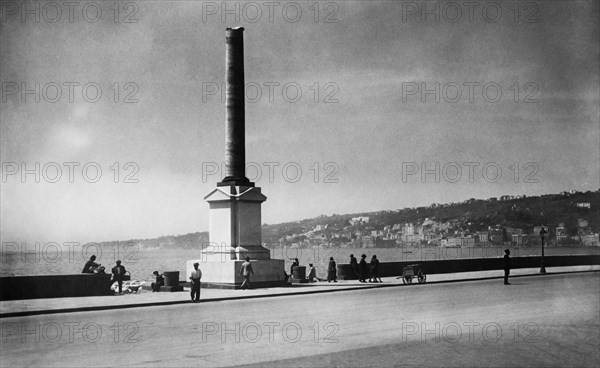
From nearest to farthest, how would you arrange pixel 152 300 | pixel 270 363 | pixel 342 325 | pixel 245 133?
pixel 270 363 < pixel 342 325 < pixel 152 300 < pixel 245 133

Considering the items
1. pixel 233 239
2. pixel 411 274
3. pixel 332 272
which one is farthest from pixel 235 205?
pixel 411 274

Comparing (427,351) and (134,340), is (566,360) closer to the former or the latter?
(427,351)

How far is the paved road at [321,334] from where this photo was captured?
33.0ft

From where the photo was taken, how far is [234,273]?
25.2 metres

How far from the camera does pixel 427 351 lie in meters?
10.7

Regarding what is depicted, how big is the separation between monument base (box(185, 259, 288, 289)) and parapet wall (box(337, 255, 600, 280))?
5653 millimetres

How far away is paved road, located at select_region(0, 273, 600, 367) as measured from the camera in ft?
33.0

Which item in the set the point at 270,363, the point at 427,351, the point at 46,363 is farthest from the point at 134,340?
the point at 427,351

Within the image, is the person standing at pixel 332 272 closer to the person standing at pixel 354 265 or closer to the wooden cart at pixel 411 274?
the person standing at pixel 354 265

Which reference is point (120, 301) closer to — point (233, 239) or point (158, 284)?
point (158, 284)

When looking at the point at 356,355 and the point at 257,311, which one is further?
the point at 257,311

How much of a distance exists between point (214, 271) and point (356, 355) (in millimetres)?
16423

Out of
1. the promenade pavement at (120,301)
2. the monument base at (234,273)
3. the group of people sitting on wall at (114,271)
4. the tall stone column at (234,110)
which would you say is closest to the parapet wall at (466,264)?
the monument base at (234,273)

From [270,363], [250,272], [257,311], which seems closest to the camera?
[270,363]
